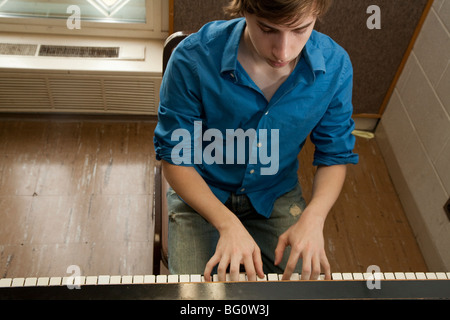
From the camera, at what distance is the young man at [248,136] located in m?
1.18

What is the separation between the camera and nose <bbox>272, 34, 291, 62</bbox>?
1.07 m

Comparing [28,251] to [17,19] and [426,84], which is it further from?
[426,84]

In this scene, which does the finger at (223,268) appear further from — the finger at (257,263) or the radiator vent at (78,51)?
the radiator vent at (78,51)

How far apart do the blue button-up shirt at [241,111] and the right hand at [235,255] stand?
0.89 feet

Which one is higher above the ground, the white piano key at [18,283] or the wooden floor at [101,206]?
the white piano key at [18,283]

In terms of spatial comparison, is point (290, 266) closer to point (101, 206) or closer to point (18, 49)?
point (101, 206)

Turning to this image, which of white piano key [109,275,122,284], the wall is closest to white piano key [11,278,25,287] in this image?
white piano key [109,275,122,284]

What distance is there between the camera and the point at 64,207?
2301 millimetres

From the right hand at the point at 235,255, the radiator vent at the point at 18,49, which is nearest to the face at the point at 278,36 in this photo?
the right hand at the point at 235,255

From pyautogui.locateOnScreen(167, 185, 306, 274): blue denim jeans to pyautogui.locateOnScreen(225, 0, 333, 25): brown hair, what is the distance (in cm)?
64

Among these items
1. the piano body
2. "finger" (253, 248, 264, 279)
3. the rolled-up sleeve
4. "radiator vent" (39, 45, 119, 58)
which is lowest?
"radiator vent" (39, 45, 119, 58)

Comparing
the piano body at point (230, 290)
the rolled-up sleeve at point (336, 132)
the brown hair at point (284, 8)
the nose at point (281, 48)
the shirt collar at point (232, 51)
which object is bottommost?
the rolled-up sleeve at point (336, 132)

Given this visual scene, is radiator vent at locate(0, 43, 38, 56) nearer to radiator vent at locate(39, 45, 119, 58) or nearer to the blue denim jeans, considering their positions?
radiator vent at locate(39, 45, 119, 58)
